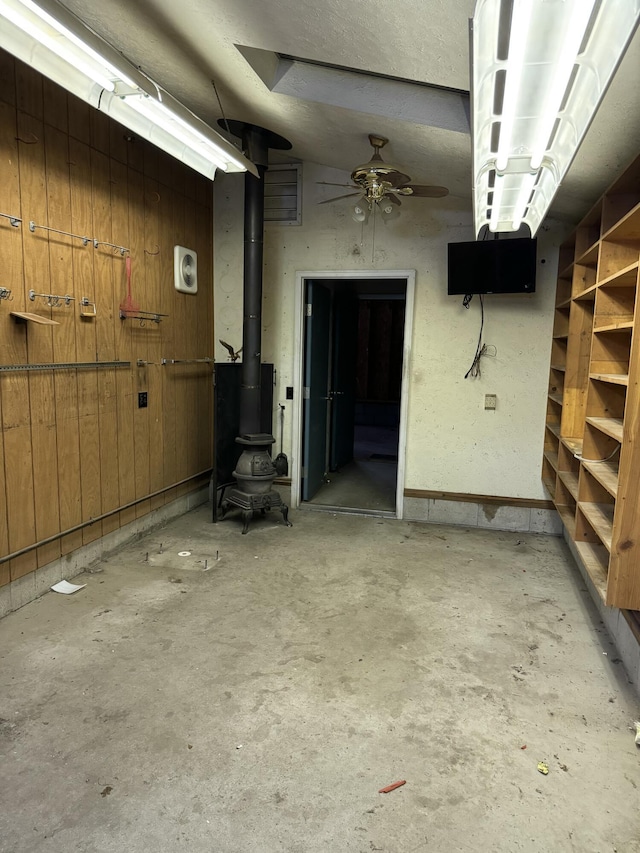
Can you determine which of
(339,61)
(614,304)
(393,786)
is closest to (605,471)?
(614,304)

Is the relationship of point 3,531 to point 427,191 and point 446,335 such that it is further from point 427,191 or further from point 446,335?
point 446,335

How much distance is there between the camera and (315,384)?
5.06 m

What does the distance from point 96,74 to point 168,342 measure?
2255 millimetres

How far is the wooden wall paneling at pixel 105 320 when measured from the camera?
10.8 ft

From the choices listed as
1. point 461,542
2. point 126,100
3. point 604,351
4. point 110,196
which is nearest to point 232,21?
point 126,100

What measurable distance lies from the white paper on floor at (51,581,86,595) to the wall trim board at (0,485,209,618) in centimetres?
3

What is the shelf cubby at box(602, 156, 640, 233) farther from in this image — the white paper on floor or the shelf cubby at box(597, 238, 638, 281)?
the white paper on floor

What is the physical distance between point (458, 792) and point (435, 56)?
2.74 meters

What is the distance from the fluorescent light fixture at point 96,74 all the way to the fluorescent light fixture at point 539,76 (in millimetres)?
1369

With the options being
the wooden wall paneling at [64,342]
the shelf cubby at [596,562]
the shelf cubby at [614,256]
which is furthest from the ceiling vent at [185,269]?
the shelf cubby at [596,562]

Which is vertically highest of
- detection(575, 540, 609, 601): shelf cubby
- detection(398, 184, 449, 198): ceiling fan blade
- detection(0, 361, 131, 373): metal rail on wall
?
detection(398, 184, 449, 198): ceiling fan blade

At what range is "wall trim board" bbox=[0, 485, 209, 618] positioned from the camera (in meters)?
2.83

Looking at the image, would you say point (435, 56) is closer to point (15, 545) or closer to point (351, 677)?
point (351, 677)

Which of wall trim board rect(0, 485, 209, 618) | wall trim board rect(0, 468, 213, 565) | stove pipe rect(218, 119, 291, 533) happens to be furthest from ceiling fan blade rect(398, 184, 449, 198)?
wall trim board rect(0, 485, 209, 618)
